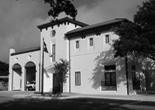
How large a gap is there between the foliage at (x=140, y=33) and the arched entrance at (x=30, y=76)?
59.7 feet

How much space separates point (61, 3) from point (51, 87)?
2515 cm

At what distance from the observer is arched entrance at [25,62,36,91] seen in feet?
120

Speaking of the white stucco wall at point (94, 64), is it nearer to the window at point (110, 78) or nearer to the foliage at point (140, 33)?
the window at point (110, 78)

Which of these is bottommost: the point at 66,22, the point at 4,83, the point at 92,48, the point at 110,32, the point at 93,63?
the point at 4,83

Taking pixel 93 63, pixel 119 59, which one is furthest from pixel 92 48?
pixel 119 59

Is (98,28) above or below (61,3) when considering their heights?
above

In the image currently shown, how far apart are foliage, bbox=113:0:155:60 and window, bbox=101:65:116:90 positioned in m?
3.83

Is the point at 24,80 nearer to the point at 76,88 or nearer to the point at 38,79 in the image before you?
the point at 38,79

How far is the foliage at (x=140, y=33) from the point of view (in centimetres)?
2073

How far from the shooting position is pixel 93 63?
91.4 ft

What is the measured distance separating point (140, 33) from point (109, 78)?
23.1 ft

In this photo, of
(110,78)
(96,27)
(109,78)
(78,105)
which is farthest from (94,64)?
(78,105)

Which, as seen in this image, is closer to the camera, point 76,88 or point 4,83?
point 76,88

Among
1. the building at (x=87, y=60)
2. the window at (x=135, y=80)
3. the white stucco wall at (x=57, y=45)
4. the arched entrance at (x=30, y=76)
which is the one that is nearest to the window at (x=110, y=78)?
the building at (x=87, y=60)
